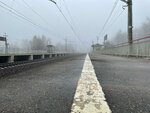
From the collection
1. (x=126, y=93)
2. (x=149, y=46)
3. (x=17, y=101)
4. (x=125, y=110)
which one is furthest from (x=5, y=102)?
(x=149, y=46)

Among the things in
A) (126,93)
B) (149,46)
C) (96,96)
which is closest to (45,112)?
(96,96)

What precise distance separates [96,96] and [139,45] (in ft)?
67.1

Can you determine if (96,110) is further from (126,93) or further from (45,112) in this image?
(126,93)

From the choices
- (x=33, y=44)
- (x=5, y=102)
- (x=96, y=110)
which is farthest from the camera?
(x=33, y=44)

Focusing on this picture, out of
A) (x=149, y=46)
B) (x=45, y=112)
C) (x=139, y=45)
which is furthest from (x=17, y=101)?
(x=139, y=45)

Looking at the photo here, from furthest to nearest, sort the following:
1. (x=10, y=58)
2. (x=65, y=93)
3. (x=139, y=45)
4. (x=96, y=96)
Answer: (x=139, y=45) → (x=10, y=58) → (x=65, y=93) → (x=96, y=96)

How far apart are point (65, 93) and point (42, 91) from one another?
445 millimetres

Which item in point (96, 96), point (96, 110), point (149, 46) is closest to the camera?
point (96, 110)

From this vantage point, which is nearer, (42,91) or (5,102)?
(5,102)

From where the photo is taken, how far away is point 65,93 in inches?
163

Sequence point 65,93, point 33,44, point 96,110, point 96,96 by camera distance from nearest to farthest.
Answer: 1. point 96,110
2. point 96,96
3. point 65,93
4. point 33,44

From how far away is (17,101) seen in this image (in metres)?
3.53

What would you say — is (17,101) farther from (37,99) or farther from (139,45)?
(139,45)

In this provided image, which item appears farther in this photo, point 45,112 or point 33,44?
point 33,44
